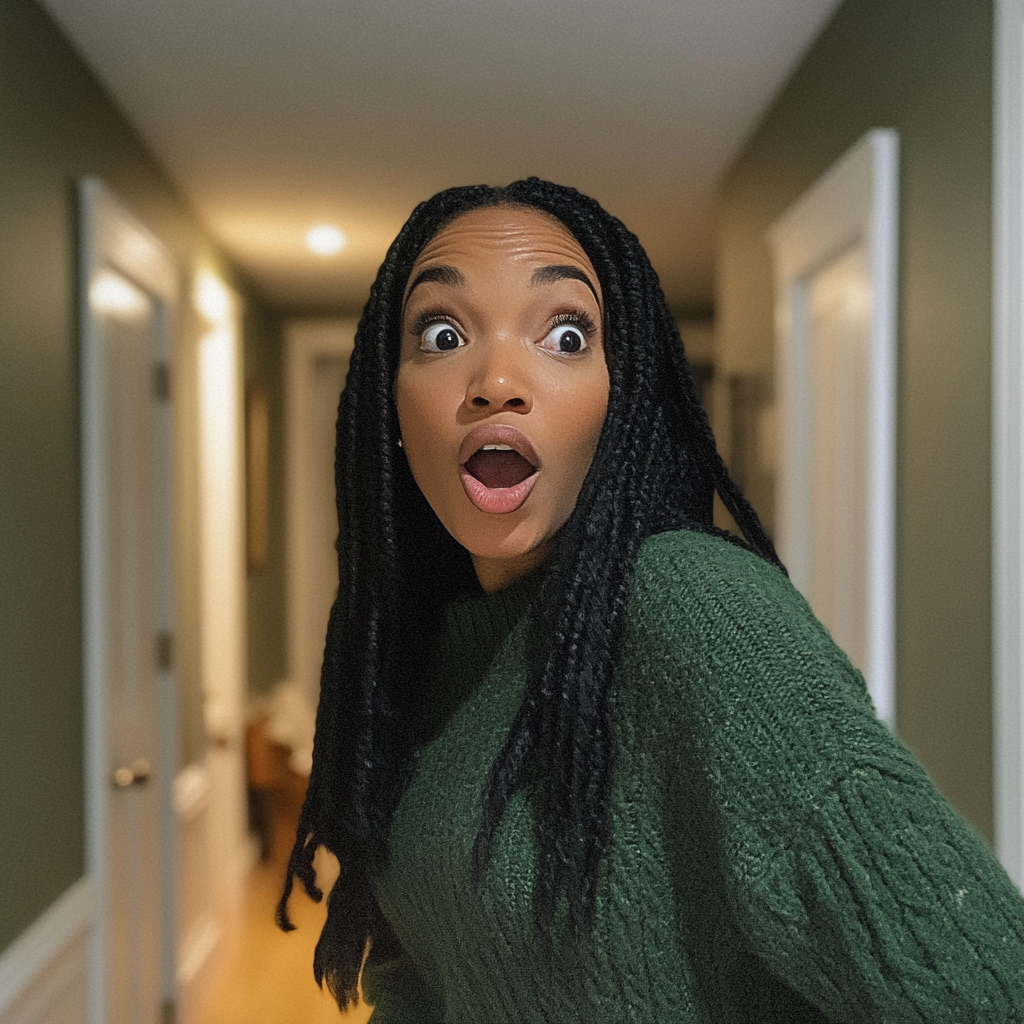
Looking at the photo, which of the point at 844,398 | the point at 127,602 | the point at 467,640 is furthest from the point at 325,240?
the point at 467,640

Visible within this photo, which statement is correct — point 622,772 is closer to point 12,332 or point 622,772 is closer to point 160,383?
point 12,332

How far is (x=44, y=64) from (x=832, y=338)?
170 centimetres

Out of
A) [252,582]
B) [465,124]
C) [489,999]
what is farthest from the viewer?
[252,582]

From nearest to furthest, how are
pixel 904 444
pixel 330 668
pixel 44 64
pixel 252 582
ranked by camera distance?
pixel 330 668 < pixel 904 444 < pixel 44 64 < pixel 252 582

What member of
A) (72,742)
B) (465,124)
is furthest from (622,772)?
(465,124)

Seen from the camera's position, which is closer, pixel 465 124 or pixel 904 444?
pixel 904 444

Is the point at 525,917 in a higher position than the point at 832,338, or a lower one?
lower

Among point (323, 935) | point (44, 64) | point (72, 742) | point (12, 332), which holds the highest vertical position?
point (44, 64)

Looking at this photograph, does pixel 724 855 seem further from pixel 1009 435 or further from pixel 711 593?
pixel 1009 435

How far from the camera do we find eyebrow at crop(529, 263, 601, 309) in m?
0.70

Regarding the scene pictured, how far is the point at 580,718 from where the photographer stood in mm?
603

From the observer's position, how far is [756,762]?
526 mm

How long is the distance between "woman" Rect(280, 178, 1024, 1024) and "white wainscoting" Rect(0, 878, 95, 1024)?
1199mm

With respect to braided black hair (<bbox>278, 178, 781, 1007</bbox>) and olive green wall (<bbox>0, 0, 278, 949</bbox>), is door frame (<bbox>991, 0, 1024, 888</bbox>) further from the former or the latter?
olive green wall (<bbox>0, 0, 278, 949</bbox>)
